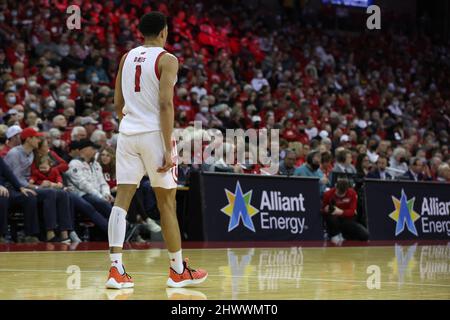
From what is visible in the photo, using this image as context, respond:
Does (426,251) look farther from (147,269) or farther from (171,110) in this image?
(171,110)

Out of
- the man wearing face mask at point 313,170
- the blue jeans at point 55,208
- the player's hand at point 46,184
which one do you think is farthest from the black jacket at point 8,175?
the man wearing face mask at point 313,170

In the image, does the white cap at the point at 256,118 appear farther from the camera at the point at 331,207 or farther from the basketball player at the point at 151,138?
the basketball player at the point at 151,138

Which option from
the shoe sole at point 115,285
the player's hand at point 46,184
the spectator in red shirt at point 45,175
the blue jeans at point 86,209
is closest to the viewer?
the shoe sole at point 115,285

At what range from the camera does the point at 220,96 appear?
853 inches

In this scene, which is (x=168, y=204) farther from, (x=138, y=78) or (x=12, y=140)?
(x=12, y=140)

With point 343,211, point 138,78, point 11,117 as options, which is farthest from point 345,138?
point 138,78

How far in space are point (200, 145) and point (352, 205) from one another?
311cm

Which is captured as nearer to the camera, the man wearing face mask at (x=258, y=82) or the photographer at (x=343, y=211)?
the photographer at (x=343, y=211)

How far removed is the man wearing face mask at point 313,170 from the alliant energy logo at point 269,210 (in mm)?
762

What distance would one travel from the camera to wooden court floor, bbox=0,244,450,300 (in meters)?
6.55

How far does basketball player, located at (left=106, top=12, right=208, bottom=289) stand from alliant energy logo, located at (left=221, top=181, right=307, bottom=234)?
7.39 metres

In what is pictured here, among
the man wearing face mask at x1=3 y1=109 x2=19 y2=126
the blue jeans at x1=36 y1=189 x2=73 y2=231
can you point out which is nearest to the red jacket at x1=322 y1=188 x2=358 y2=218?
the blue jeans at x1=36 y1=189 x2=73 y2=231

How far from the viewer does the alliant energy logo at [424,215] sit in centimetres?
1731

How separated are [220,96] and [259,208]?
6.92m
